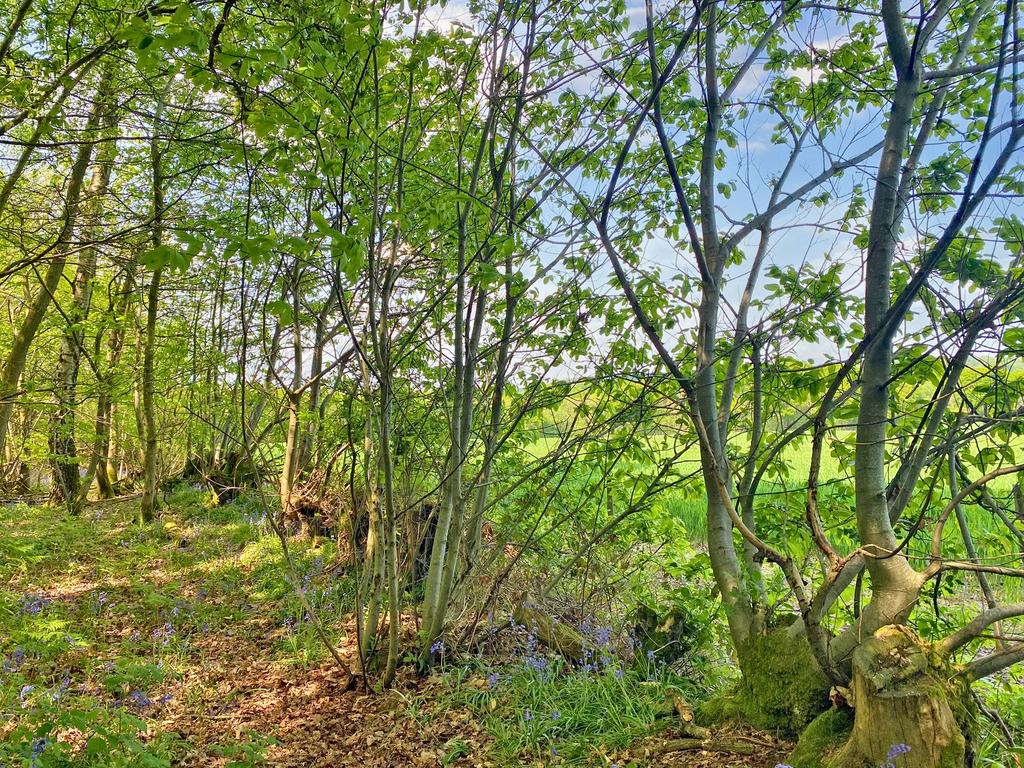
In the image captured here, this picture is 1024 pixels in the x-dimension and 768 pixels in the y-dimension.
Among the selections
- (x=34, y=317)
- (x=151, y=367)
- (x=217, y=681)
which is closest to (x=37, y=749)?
(x=217, y=681)

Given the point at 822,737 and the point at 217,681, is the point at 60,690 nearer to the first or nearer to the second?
the point at 217,681

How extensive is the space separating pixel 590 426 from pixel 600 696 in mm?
1716

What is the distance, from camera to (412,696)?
3.90m

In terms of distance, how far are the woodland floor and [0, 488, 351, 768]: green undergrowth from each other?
0.02 meters

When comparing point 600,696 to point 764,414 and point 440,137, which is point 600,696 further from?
point 440,137

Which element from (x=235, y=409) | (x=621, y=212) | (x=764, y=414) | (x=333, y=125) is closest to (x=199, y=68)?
(x=333, y=125)

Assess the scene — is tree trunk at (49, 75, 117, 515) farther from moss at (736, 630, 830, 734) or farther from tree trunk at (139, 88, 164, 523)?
moss at (736, 630, 830, 734)

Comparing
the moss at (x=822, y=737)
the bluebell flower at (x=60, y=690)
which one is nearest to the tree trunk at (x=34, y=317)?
the bluebell flower at (x=60, y=690)

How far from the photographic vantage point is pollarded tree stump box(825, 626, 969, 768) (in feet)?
6.78

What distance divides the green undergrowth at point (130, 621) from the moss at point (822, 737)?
2630 mm

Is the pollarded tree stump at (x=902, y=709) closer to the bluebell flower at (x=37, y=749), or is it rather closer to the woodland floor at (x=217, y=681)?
the woodland floor at (x=217, y=681)

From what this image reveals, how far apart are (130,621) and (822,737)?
549cm

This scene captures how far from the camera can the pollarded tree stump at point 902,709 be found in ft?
6.78

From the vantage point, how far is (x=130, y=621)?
16.9 ft
